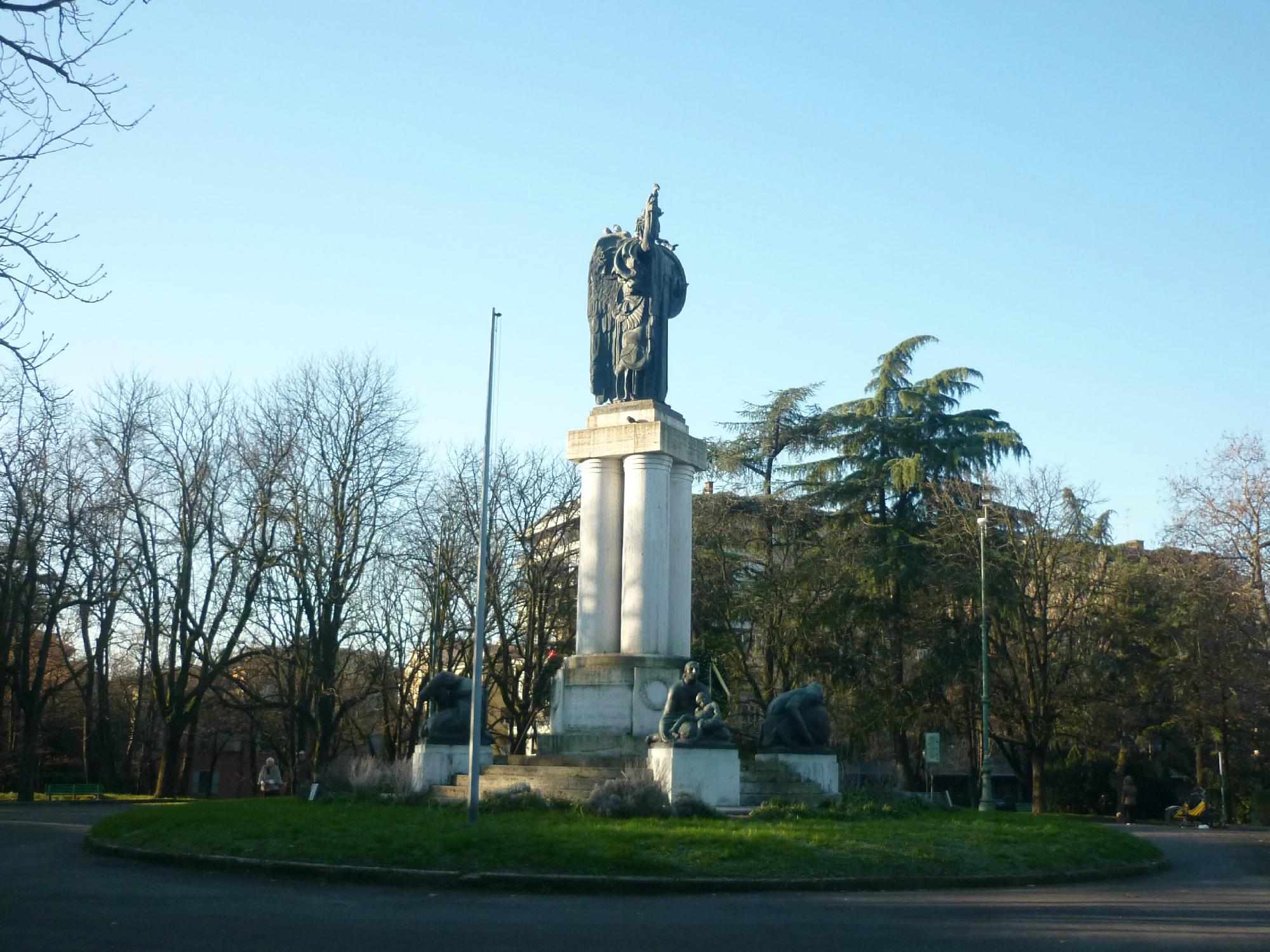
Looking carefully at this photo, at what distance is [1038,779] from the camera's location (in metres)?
39.4

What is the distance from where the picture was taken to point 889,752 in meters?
47.6

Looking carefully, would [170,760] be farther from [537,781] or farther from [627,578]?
[537,781]

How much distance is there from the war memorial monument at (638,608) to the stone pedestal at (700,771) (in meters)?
0.02

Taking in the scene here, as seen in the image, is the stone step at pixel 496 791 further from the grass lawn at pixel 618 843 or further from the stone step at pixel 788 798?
the stone step at pixel 788 798

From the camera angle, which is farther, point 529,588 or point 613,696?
point 529,588

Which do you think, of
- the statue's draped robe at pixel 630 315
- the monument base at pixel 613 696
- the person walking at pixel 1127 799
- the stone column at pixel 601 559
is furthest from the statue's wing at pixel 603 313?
the person walking at pixel 1127 799

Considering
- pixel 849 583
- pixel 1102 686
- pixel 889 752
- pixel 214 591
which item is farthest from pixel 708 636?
pixel 214 591

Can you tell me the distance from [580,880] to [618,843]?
1338 mm

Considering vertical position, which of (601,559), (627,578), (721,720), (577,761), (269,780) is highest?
(601,559)

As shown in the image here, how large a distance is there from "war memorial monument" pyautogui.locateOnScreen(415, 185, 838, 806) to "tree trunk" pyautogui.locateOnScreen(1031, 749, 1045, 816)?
55.5ft

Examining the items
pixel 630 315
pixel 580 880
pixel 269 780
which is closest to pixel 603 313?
pixel 630 315

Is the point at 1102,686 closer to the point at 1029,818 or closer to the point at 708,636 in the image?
the point at 708,636

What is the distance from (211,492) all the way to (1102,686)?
30.2 m

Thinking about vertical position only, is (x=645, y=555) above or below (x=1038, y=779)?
above
